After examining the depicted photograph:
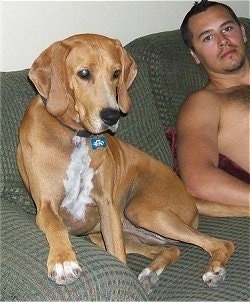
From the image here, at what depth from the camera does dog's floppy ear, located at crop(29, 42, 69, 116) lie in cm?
212

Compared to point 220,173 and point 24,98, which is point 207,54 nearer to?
point 220,173

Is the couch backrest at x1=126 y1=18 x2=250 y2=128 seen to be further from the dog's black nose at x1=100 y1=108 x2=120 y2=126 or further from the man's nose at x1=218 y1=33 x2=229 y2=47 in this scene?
the dog's black nose at x1=100 y1=108 x2=120 y2=126

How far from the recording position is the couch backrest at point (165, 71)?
9.79 feet

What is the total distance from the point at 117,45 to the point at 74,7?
2.53 ft

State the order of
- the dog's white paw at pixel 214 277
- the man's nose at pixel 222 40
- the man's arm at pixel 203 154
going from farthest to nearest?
the man's nose at pixel 222 40 < the man's arm at pixel 203 154 < the dog's white paw at pixel 214 277

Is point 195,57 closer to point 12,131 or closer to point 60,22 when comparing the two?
point 60,22

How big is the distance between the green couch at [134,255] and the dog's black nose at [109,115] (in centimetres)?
42

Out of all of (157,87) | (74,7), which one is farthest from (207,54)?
(74,7)

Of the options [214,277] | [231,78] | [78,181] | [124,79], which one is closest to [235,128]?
[231,78]

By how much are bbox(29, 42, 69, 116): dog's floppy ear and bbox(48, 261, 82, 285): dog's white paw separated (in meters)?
0.68

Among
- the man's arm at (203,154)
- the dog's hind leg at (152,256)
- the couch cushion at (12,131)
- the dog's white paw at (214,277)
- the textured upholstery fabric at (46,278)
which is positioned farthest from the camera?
the man's arm at (203,154)

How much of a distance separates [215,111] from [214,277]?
127cm

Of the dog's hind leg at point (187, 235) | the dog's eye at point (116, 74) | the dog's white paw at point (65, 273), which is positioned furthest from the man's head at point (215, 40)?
the dog's white paw at point (65, 273)

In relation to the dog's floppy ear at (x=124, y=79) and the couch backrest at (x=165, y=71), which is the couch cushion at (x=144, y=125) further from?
the dog's floppy ear at (x=124, y=79)
